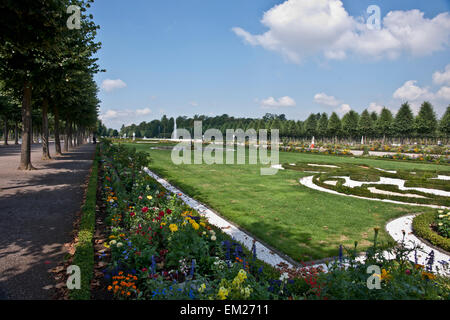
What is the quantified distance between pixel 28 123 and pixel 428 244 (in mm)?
16252

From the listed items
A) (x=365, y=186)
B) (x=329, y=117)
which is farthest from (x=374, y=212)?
(x=329, y=117)

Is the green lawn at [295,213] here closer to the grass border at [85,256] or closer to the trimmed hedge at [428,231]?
the trimmed hedge at [428,231]

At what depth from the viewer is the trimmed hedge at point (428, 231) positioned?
5.45 metres

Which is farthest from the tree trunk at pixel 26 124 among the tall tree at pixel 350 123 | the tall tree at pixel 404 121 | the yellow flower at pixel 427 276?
the tall tree at pixel 350 123

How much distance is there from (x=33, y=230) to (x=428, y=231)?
27.7 feet

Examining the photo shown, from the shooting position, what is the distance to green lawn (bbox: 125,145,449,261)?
18.5 ft

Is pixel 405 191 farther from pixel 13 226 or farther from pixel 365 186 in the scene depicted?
pixel 13 226

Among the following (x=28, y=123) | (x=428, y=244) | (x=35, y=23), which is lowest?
(x=428, y=244)

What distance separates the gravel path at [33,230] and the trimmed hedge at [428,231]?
6.92m

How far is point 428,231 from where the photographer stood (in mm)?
5914

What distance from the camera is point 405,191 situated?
1020cm

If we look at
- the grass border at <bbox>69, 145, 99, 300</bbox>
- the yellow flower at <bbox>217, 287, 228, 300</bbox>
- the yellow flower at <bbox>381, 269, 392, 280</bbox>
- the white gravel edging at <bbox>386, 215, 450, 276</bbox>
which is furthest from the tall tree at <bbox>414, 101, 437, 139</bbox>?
the yellow flower at <bbox>217, 287, 228, 300</bbox>

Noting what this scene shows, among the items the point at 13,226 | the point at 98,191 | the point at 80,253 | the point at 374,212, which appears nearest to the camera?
the point at 80,253

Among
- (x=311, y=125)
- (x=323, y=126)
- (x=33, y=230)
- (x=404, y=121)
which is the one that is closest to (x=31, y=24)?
(x=33, y=230)
